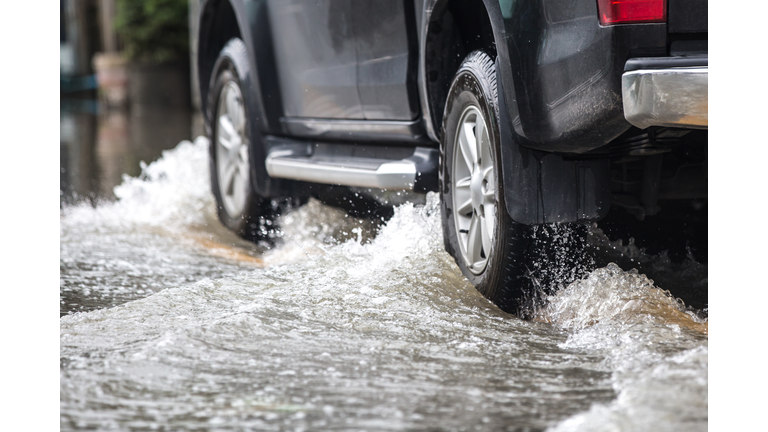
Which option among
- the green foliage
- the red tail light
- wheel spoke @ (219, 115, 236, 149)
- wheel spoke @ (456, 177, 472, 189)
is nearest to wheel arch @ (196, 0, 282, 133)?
wheel spoke @ (219, 115, 236, 149)

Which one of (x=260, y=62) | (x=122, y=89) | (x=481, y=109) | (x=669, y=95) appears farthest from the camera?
(x=122, y=89)

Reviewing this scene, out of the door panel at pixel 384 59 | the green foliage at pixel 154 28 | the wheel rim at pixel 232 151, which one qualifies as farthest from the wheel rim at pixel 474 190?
the green foliage at pixel 154 28

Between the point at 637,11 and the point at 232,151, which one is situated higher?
the point at 637,11

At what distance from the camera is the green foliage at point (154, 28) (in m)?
16.5

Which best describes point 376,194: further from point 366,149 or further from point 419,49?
point 419,49

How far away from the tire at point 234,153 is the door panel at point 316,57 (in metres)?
0.30

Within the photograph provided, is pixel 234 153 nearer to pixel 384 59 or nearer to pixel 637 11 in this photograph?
pixel 384 59

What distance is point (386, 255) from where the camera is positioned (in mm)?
3215

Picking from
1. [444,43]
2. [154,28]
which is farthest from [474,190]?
[154,28]

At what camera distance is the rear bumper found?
78.6 inches

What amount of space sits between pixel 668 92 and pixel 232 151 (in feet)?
9.27

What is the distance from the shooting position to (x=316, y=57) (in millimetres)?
3744

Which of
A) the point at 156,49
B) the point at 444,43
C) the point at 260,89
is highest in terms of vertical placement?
the point at 444,43

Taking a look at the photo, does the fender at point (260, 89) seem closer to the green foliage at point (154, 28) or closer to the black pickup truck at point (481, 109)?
the black pickup truck at point (481, 109)
